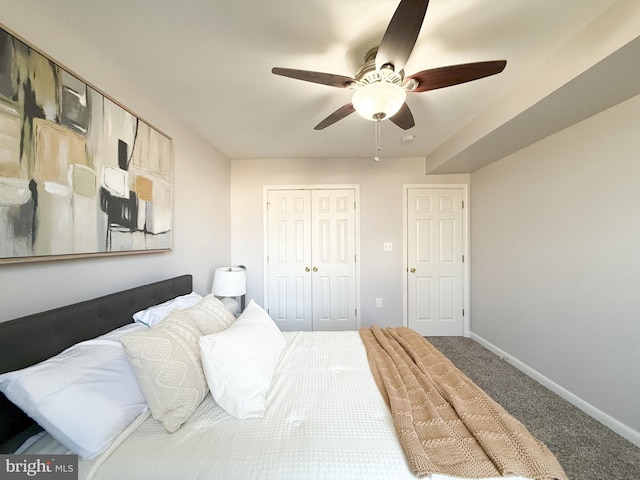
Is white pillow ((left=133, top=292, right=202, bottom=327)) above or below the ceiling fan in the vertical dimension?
below

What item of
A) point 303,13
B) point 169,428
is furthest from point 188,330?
point 303,13

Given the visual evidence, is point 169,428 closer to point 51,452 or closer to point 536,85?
point 51,452

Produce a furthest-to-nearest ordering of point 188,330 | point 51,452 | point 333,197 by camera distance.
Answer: point 333,197 < point 188,330 < point 51,452

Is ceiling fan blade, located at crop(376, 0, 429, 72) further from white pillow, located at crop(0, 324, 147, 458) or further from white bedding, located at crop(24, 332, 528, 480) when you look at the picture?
white pillow, located at crop(0, 324, 147, 458)

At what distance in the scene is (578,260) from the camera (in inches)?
70.2

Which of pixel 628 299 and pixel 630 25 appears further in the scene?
pixel 628 299

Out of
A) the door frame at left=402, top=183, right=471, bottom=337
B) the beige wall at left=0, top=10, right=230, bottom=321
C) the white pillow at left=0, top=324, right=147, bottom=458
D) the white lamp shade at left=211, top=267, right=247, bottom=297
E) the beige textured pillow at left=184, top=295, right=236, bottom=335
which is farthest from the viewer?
the door frame at left=402, top=183, right=471, bottom=337

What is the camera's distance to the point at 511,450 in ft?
2.61

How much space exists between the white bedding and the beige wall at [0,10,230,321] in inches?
24.3

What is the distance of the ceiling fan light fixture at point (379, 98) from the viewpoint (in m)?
1.17

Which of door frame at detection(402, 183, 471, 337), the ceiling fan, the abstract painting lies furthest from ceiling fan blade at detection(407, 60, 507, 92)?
door frame at detection(402, 183, 471, 337)

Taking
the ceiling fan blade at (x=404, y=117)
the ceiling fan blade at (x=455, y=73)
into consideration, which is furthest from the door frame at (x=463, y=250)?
the ceiling fan blade at (x=455, y=73)

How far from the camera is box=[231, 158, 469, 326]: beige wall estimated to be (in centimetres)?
313

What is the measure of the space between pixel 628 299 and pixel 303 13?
8.59 feet
